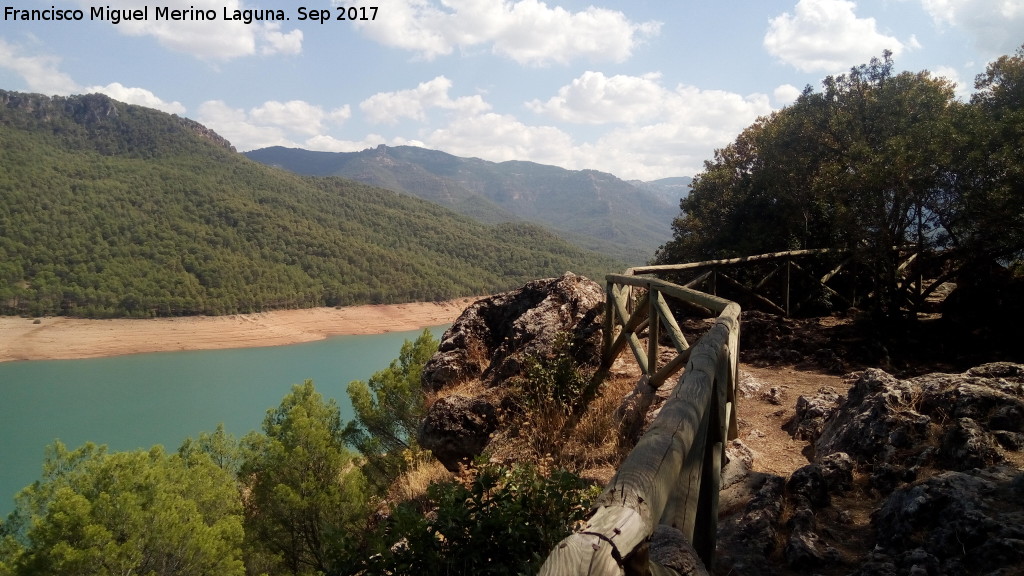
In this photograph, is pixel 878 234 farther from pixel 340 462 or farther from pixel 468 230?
pixel 468 230

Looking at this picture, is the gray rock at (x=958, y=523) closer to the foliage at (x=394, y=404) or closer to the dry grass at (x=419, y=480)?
the dry grass at (x=419, y=480)

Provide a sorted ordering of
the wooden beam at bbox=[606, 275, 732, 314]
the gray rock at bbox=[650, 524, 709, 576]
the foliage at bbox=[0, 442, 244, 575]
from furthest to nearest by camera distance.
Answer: the foliage at bbox=[0, 442, 244, 575] → the wooden beam at bbox=[606, 275, 732, 314] → the gray rock at bbox=[650, 524, 709, 576]

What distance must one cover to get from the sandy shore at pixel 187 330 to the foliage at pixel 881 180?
41.0 metres

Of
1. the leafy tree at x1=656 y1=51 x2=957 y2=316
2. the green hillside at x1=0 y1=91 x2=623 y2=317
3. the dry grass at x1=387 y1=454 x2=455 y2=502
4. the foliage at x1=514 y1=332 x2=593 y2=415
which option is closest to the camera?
the foliage at x1=514 y1=332 x2=593 y2=415

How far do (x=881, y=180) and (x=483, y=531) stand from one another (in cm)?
648

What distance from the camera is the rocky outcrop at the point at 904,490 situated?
6.04 ft

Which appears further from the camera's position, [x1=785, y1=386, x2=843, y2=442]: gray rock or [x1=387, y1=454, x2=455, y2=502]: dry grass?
[x1=387, y1=454, x2=455, y2=502]: dry grass

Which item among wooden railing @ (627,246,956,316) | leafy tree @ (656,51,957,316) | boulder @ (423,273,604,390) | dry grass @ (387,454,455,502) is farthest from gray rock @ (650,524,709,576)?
leafy tree @ (656,51,957,316)

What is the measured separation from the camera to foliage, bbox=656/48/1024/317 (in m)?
5.79

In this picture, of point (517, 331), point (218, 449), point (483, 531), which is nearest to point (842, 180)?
point (517, 331)

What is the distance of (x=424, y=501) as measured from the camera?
4.62 metres

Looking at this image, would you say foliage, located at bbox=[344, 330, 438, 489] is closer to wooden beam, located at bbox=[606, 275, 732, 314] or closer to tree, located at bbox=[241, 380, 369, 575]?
tree, located at bbox=[241, 380, 369, 575]

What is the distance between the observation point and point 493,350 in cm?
645

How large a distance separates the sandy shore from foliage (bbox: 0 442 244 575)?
3657 centimetres
